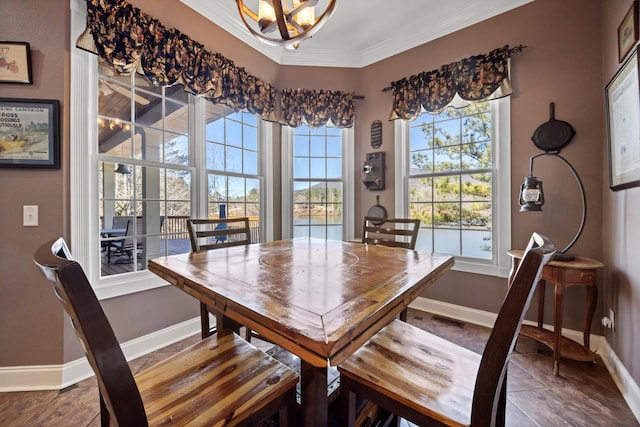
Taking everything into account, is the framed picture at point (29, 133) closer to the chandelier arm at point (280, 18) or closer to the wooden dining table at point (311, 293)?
the wooden dining table at point (311, 293)

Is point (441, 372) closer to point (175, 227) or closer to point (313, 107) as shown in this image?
point (175, 227)

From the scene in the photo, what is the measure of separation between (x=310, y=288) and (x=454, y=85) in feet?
8.81

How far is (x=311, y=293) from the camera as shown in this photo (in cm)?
96

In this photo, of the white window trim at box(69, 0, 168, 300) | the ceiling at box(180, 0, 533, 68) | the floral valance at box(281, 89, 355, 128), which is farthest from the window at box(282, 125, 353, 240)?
the white window trim at box(69, 0, 168, 300)

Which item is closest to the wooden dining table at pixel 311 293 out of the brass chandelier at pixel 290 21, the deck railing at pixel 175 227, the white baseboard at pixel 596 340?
the deck railing at pixel 175 227

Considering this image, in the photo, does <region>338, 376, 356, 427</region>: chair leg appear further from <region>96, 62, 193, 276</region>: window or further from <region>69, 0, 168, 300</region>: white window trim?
<region>96, 62, 193, 276</region>: window

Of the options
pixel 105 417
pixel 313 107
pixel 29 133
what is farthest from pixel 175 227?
pixel 313 107

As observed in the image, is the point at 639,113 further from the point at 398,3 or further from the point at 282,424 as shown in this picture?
the point at 282,424

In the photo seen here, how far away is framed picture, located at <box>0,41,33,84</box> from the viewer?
5.36 feet

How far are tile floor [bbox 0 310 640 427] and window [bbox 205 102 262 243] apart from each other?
1547 millimetres

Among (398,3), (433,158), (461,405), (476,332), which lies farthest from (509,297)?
(398,3)

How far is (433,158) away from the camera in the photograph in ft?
9.76

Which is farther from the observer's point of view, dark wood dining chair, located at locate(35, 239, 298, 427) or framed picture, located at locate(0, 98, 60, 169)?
framed picture, located at locate(0, 98, 60, 169)

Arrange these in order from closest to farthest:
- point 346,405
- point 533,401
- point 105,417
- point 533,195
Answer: point 105,417, point 346,405, point 533,401, point 533,195
